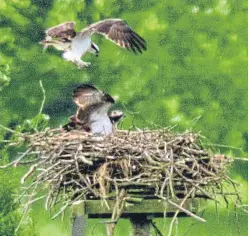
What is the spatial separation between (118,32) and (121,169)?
4.95ft

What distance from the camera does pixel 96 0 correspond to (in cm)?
845

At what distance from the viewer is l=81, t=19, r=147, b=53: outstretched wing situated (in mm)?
5348

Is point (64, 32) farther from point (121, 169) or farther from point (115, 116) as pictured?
point (121, 169)

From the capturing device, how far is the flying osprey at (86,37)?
538 centimetres

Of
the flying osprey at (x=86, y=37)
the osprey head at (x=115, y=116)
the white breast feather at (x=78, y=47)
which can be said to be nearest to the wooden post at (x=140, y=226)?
the osprey head at (x=115, y=116)

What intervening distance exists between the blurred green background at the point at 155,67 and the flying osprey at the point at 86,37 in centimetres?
226

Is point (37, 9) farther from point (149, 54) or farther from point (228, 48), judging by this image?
point (228, 48)

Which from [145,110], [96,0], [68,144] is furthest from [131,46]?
[96,0]

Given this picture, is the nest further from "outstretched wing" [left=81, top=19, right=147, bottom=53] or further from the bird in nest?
"outstretched wing" [left=81, top=19, right=147, bottom=53]

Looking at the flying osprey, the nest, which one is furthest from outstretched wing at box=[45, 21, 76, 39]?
the nest

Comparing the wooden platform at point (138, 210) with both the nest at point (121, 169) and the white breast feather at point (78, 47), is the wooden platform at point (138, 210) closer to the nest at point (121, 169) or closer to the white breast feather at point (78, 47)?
the nest at point (121, 169)

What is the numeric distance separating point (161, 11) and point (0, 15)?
1.37 metres

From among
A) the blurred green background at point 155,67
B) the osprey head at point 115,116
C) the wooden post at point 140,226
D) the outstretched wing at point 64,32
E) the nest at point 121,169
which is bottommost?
the wooden post at point 140,226

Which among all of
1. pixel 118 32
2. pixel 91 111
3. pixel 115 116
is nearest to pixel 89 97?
pixel 91 111
